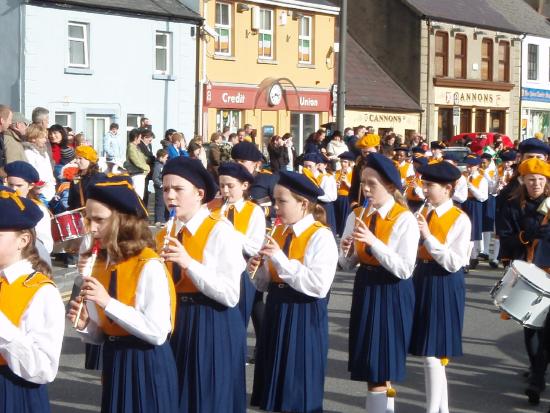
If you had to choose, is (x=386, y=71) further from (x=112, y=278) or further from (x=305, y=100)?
(x=112, y=278)

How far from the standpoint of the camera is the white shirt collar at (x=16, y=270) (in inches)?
192

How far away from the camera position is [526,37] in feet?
177

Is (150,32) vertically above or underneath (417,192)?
above

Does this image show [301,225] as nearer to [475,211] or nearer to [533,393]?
[533,393]

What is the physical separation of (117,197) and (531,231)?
515cm

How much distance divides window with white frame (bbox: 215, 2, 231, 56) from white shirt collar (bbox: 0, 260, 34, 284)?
1222 inches

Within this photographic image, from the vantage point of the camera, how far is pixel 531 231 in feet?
31.4

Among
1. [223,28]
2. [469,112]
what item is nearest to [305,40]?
[223,28]

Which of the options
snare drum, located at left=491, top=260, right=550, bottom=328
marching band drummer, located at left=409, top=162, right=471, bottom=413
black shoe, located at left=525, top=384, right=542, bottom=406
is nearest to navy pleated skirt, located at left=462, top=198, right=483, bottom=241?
black shoe, located at left=525, top=384, right=542, bottom=406

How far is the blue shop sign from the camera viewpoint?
54.7 meters

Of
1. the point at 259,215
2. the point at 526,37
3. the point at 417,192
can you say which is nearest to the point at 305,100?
the point at 526,37

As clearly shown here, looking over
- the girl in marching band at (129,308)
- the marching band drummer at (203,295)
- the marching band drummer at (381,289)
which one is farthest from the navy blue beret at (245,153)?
the girl in marching band at (129,308)

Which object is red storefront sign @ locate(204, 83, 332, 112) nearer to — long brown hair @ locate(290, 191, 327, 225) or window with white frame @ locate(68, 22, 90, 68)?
window with white frame @ locate(68, 22, 90, 68)

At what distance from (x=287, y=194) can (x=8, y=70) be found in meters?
23.5
